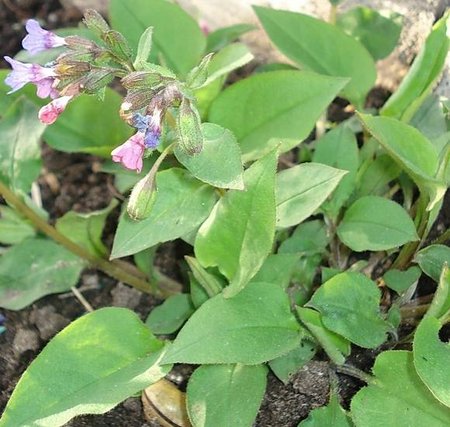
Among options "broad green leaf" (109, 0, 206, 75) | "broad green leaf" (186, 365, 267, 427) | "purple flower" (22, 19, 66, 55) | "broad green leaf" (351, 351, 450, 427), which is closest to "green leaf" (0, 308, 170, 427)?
"broad green leaf" (186, 365, 267, 427)

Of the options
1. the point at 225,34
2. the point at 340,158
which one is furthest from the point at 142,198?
the point at 225,34

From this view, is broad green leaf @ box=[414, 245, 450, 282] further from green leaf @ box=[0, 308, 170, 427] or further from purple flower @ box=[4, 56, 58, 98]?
purple flower @ box=[4, 56, 58, 98]

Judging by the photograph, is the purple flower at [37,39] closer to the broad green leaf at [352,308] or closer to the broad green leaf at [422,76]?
the broad green leaf at [352,308]

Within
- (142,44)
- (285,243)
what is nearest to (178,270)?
(285,243)

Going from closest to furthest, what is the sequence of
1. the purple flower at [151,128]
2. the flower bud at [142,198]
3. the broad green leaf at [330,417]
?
the purple flower at [151,128] → the flower bud at [142,198] → the broad green leaf at [330,417]

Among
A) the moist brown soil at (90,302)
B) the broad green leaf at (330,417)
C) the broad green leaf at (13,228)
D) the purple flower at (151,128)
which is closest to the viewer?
the purple flower at (151,128)

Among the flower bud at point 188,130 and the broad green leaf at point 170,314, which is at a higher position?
the flower bud at point 188,130

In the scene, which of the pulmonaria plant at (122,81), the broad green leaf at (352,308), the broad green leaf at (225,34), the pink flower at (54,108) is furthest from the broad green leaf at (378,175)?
the pink flower at (54,108)

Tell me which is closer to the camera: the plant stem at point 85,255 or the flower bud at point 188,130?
the flower bud at point 188,130
